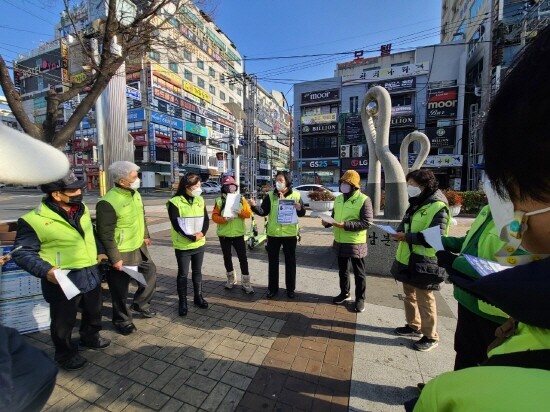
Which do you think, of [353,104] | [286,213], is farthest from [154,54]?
[353,104]

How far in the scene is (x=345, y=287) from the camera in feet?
12.9

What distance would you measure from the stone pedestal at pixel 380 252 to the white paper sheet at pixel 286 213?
185cm

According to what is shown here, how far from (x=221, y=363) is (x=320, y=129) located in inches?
1297

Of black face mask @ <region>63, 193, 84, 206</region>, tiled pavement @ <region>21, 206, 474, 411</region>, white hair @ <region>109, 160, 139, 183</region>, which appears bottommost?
tiled pavement @ <region>21, 206, 474, 411</region>

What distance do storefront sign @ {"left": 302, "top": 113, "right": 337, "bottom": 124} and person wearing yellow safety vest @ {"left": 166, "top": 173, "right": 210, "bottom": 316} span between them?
103 ft

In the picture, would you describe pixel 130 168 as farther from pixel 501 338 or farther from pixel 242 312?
pixel 501 338

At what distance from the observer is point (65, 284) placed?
7.60 feet

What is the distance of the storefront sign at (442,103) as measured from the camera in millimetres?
26902

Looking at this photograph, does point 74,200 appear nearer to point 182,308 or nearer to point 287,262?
point 182,308

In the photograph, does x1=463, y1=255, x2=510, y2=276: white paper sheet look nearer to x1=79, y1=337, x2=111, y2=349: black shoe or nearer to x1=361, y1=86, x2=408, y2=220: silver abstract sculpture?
x1=79, y1=337, x2=111, y2=349: black shoe

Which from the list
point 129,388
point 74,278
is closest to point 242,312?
point 129,388

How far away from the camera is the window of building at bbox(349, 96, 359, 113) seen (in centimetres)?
3144

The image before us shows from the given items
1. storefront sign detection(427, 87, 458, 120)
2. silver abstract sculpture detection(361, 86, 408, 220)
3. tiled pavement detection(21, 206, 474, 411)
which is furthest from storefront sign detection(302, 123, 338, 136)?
tiled pavement detection(21, 206, 474, 411)

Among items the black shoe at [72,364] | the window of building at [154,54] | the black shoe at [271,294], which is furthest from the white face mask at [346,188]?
the window of building at [154,54]
